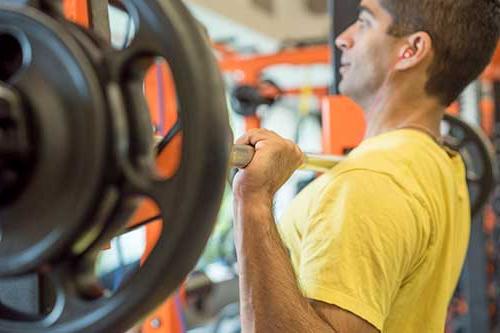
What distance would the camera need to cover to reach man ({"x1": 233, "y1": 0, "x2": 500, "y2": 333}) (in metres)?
1.11

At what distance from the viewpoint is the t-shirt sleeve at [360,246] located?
3.79ft

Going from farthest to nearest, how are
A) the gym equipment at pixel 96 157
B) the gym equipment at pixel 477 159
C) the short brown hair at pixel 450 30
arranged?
the gym equipment at pixel 477 159, the short brown hair at pixel 450 30, the gym equipment at pixel 96 157

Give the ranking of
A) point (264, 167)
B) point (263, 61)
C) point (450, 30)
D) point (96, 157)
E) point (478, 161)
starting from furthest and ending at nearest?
point (263, 61), point (478, 161), point (450, 30), point (264, 167), point (96, 157)

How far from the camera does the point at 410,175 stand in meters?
1.27

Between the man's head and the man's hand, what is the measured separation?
1.59ft

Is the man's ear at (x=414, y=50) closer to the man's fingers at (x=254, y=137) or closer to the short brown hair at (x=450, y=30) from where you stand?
the short brown hair at (x=450, y=30)

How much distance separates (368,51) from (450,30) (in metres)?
0.17

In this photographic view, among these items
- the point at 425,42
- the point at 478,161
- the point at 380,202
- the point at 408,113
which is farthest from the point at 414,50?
the point at 478,161

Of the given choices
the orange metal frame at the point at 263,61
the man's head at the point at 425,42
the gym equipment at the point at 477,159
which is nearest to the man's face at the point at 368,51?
the man's head at the point at 425,42

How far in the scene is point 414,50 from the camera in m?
1.51

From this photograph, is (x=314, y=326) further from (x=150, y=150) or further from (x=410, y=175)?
(x=150, y=150)

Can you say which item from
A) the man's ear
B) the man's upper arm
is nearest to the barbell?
the man's upper arm

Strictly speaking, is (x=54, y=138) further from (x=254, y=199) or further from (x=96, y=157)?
(x=254, y=199)

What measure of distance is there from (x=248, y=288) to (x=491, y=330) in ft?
10.4
